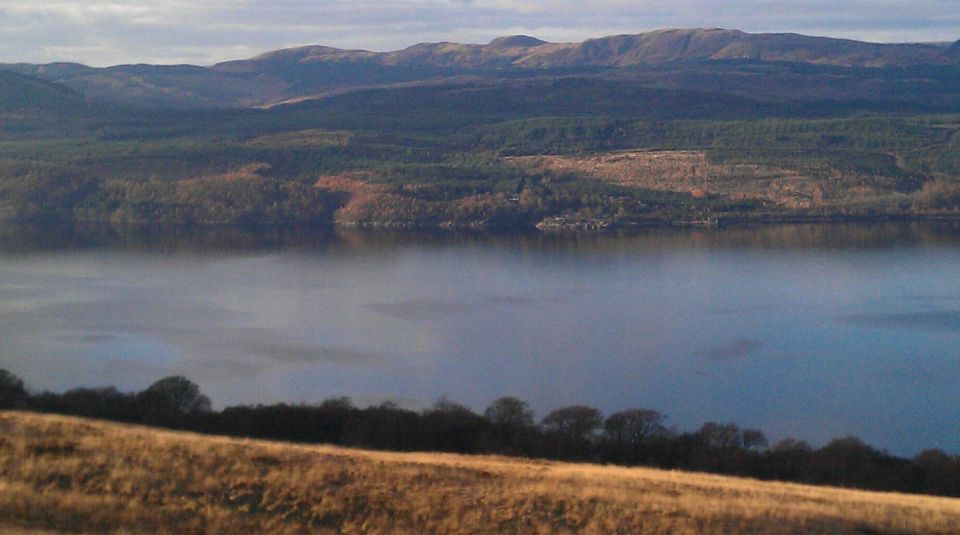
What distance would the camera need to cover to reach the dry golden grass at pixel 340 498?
20.7 feet

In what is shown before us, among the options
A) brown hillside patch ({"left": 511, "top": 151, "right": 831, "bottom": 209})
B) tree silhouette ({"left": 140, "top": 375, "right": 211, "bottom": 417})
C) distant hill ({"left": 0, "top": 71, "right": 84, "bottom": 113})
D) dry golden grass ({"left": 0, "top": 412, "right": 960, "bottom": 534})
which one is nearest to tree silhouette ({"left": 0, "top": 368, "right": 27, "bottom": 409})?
tree silhouette ({"left": 140, "top": 375, "right": 211, "bottom": 417})

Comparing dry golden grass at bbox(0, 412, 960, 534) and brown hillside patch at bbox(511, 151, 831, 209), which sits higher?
brown hillside patch at bbox(511, 151, 831, 209)

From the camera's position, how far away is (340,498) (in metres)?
6.85

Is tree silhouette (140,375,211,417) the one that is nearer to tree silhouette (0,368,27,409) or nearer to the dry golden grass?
tree silhouette (0,368,27,409)

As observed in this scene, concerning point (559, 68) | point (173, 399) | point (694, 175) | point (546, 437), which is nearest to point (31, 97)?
point (694, 175)

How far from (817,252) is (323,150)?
2501 cm

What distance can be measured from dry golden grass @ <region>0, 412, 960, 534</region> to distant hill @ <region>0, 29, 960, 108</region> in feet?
255

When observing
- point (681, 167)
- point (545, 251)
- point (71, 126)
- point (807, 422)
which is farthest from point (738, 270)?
point (71, 126)

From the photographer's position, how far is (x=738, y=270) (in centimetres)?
3055

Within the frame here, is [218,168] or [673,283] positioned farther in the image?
[218,168]

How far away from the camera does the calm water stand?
1766cm

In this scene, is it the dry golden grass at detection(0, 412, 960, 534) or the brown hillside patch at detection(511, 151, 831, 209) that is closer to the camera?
the dry golden grass at detection(0, 412, 960, 534)

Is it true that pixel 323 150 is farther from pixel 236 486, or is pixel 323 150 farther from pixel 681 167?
pixel 236 486

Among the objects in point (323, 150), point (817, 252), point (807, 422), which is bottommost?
point (807, 422)
